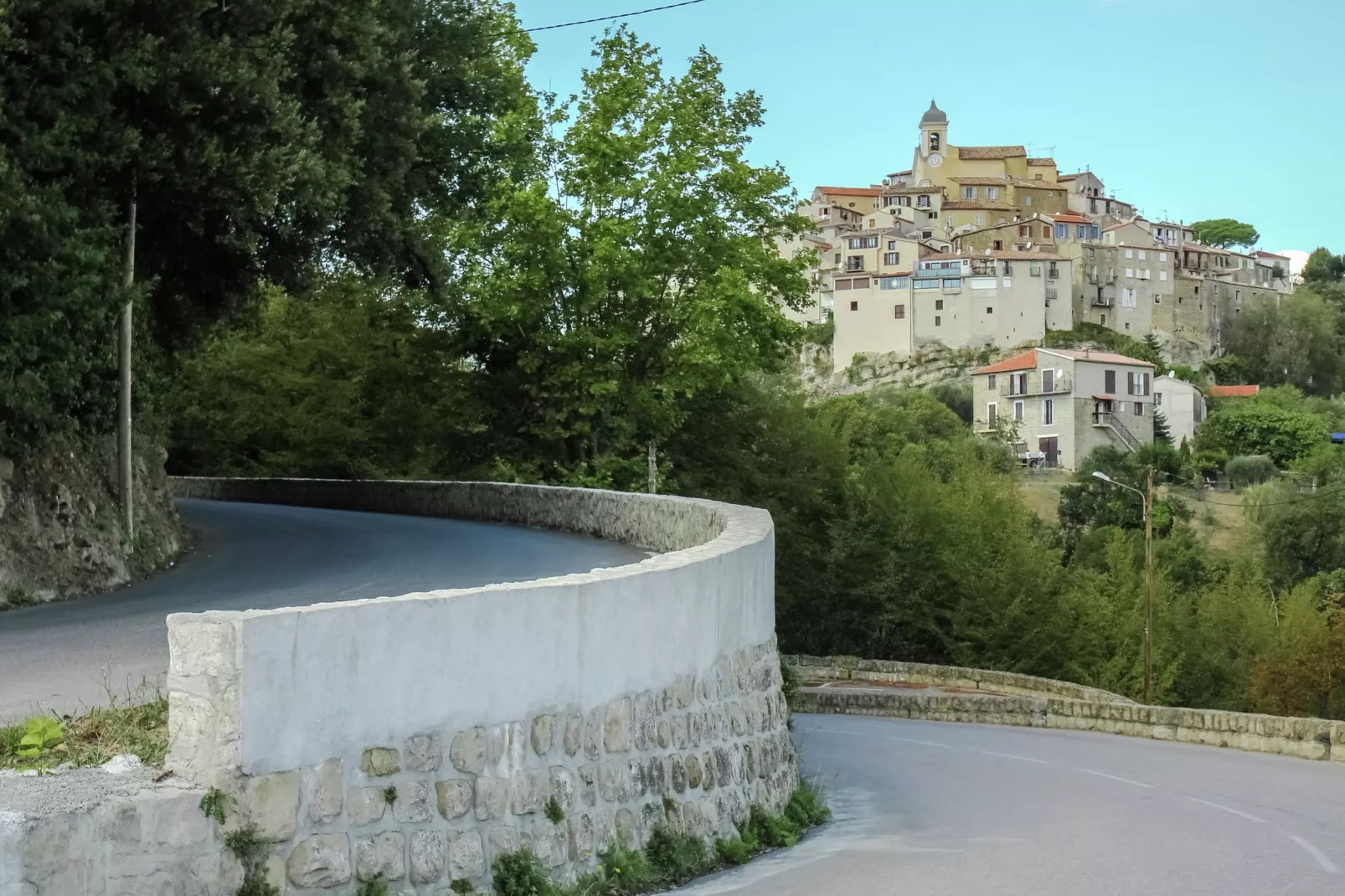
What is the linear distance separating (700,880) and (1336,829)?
8.33 meters

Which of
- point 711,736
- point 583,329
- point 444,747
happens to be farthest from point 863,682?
point 444,747

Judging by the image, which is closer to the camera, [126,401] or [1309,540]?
[126,401]

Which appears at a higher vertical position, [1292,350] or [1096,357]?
[1292,350]

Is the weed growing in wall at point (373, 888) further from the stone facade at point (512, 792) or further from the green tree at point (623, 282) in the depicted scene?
the green tree at point (623, 282)

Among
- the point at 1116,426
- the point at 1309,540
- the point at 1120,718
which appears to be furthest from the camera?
the point at 1116,426

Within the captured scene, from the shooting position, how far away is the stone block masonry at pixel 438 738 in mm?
6820

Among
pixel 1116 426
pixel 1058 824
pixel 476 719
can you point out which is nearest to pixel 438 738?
pixel 476 719

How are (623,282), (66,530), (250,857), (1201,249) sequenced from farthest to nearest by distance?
(1201,249), (623,282), (66,530), (250,857)

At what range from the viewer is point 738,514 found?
16812mm

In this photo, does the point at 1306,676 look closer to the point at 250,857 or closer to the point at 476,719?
the point at 476,719

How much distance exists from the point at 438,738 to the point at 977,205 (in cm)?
18887

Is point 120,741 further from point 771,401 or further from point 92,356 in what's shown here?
point 771,401

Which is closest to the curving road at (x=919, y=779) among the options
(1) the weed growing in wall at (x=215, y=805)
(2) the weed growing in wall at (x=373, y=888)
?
(1) the weed growing in wall at (x=215, y=805)

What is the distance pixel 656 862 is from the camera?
388 inches
